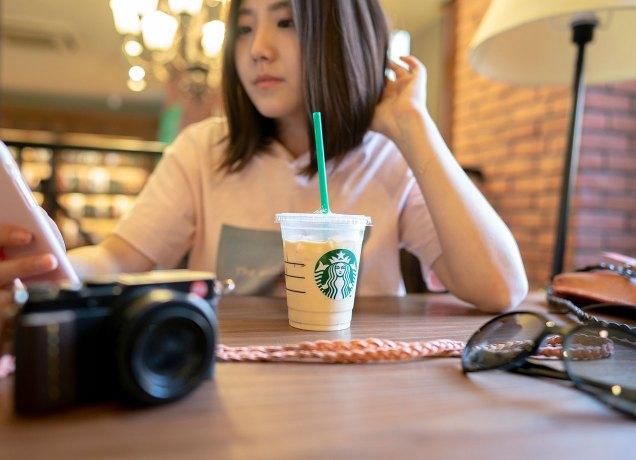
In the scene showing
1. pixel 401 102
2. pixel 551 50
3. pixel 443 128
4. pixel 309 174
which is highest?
pixel 443 128

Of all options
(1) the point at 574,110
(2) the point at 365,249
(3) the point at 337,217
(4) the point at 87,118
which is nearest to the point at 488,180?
(1) the point at 574,110

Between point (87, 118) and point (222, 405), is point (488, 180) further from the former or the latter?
point (87, 118)

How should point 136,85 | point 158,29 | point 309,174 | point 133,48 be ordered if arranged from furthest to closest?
point 136,85 → point 133,48 → point 158,29 → point 309,174

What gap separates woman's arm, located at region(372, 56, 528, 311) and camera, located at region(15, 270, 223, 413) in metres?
0.54

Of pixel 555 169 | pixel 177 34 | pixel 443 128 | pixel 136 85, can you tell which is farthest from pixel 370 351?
pixel 136 85

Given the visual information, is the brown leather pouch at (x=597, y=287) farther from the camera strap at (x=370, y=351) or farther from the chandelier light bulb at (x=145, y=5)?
the chandelier light bulb at (x=145, y=5)

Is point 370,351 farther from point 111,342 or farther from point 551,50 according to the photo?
point 551,50

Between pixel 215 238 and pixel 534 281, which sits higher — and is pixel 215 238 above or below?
above

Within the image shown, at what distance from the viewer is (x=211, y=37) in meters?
2.99

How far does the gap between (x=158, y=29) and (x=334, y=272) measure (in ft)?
8.93

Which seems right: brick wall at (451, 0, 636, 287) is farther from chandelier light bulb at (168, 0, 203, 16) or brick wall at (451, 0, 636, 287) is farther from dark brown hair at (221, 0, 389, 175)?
dark brown hair at (221, 0, 389, 175)

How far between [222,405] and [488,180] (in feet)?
11.1

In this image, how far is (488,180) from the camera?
3.51m

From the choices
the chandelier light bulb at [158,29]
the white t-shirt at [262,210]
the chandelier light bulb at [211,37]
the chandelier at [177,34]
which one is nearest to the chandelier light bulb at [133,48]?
the chandelier at [177,34]
